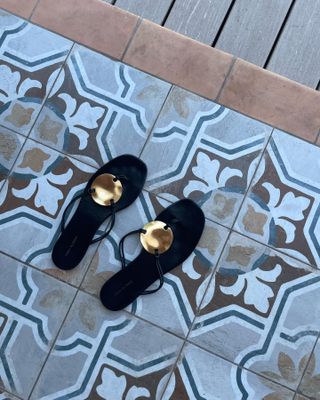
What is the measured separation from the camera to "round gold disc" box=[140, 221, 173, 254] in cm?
102

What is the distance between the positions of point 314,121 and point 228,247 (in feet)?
0.97

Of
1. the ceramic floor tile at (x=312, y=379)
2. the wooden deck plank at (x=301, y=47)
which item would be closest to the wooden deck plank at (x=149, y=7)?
the wooden deck plank at (x=301, y=47)

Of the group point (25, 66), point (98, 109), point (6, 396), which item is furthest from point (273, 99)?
point (6, 396)

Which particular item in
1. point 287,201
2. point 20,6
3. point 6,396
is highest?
point 20,6

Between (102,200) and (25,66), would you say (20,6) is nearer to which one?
(25,66)

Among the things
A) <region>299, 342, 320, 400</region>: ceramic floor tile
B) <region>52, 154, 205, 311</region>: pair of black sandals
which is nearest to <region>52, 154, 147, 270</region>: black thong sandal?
<region>52, 154, 205, 311</region>: pair of black sandals

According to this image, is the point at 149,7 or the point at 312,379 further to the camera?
the point at 149,7

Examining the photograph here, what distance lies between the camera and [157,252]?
102cm

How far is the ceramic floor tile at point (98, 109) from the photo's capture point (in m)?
1.06

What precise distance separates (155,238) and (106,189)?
13 cm

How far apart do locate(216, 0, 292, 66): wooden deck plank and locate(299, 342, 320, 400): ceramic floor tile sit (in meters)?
0.58

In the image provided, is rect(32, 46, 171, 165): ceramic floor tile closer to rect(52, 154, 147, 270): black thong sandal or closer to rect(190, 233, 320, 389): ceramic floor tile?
A: rect(52, 154, 147, 270): black thong sandal

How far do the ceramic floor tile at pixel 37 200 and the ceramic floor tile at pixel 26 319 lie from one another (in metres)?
0.03

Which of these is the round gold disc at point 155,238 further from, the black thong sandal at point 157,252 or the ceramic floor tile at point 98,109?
the ceramic floor tile at point 98,109
